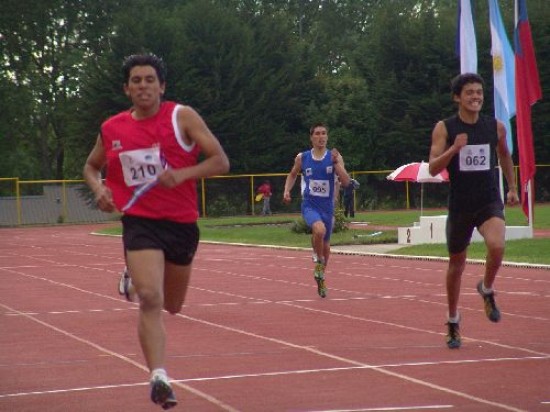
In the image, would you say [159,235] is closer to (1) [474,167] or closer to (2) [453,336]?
(1) [474,167]

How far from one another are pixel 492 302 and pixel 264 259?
14669 millimetres

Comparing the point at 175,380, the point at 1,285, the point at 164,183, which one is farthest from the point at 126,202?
the point at 1,285

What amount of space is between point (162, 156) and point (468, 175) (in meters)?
3.35

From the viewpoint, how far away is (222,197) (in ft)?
188

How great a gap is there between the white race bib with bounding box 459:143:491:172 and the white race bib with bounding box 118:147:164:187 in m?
3.28

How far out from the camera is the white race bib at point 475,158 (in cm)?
1006

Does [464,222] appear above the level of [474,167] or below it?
below

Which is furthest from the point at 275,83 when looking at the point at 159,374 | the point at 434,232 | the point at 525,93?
the point at 159,374

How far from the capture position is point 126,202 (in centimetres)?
759

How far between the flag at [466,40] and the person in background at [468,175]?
1507 centimetres

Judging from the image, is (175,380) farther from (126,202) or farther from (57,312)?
(57,312)

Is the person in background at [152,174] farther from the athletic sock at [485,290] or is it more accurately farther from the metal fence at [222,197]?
the metal fence at [222,197]

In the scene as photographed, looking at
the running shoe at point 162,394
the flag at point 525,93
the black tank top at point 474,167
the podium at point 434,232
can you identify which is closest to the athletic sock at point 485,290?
the black tank top at point 474,167

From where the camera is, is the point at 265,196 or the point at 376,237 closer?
the point at 376,237
